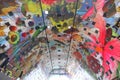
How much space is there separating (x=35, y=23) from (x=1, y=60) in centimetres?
421

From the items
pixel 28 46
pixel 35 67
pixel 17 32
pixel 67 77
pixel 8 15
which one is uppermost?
pixel 8 15

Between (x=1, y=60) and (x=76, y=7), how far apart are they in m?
7.18

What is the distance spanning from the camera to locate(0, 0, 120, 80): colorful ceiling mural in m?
15.1

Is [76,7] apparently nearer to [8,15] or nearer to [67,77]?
[8,15]

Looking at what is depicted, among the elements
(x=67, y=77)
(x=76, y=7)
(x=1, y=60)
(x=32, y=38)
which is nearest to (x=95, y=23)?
(x=76, y=7)

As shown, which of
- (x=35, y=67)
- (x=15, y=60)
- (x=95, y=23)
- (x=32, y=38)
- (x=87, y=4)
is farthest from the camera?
(x=35, y=67)

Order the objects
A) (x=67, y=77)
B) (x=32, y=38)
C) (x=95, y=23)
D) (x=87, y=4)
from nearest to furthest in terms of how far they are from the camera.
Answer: (x=87, y=4) < (x=95, y=23) < (x=32, y=38) < (x=67, y=77)

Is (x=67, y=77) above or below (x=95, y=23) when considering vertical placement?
below

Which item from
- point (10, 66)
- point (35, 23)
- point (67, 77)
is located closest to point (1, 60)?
point (10, 66)

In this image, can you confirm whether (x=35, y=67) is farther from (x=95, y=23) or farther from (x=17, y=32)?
(x=95, y=23)

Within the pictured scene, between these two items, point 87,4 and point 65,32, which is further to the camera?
point 65,32

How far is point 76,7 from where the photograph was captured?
50.5 feet

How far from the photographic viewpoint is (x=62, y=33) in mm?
19562

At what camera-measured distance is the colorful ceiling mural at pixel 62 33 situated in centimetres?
1513
